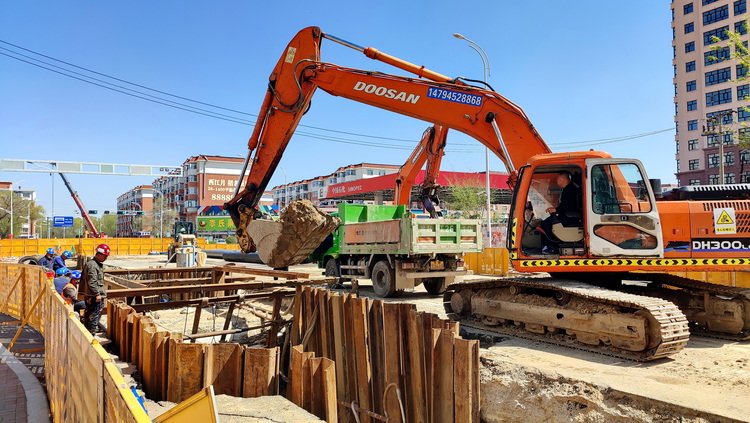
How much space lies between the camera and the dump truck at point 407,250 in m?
12.3

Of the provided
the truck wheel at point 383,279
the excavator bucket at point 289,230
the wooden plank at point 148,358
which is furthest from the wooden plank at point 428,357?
the truck wheel at point 383,279

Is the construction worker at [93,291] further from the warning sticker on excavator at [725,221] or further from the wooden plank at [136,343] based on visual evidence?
the warning sticker on excavator at [725,221]

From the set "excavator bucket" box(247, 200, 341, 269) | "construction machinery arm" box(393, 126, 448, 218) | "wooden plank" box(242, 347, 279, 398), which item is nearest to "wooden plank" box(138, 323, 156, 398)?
"wooden plank" box(242, 347, 279, 398)

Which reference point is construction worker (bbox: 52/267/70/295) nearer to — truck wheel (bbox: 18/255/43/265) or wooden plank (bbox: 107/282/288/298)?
wooden plank (bbox: 107/282/288/298)

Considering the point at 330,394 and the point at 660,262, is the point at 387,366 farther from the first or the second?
the point at 660,262

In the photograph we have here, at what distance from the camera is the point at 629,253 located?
7.37 m

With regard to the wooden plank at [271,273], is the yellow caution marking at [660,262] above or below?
above

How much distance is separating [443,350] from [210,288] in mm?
3863

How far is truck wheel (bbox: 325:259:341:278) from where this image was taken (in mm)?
15195

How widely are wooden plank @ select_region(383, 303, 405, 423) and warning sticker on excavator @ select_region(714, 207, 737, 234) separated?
498cm

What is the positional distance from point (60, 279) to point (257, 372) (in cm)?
795

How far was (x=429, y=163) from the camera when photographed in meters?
13.7

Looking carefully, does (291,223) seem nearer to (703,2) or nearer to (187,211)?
(703,2)

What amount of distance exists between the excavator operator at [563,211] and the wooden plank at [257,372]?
4.70 metres
